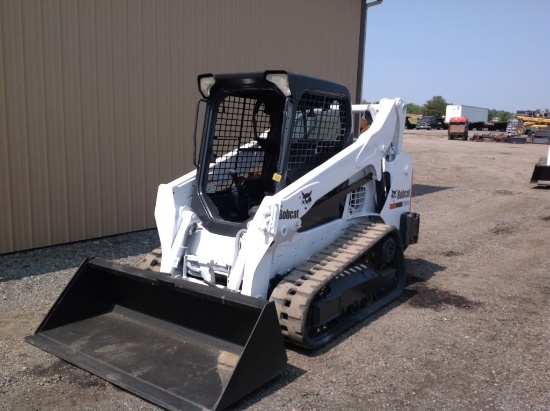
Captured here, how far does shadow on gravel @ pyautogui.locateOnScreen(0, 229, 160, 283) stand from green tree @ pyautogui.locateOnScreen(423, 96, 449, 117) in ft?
293

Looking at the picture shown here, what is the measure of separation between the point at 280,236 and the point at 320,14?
27.2ft

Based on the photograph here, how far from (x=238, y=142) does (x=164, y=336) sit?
2154mm

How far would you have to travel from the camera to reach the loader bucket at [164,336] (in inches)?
148

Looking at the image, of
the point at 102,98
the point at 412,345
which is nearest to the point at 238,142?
the point at 412,345

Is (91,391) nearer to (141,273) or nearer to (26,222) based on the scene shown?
(141,273)

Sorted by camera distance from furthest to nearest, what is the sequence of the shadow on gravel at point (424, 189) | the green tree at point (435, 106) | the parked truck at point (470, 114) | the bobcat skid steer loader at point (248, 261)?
the green tree at point (435, 106) → the parked truck at point (470, 114) → the shadow on gravel at point (424, 189) → the bobcat skid steer loader at point (248, 261)

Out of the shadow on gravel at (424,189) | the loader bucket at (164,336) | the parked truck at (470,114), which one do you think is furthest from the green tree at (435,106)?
the loader bucket at (164,336)

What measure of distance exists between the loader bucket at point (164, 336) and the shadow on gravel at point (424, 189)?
35.4 feet

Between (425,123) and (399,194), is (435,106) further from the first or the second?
(399,194)

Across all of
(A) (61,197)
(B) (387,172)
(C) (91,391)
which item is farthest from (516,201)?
(C) (91,391)

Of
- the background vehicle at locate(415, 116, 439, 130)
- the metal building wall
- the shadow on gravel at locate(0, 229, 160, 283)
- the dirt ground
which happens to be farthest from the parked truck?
the shadow on gravel at locate(0, 229, 160, 283)

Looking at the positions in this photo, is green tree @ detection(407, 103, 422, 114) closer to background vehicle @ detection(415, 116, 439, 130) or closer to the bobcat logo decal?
background vehicle @ detection(415, 116, 439, 130)

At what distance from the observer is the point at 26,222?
24.7ft

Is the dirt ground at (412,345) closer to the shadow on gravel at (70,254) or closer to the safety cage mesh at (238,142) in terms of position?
the shadow on gravel at (70,254)
